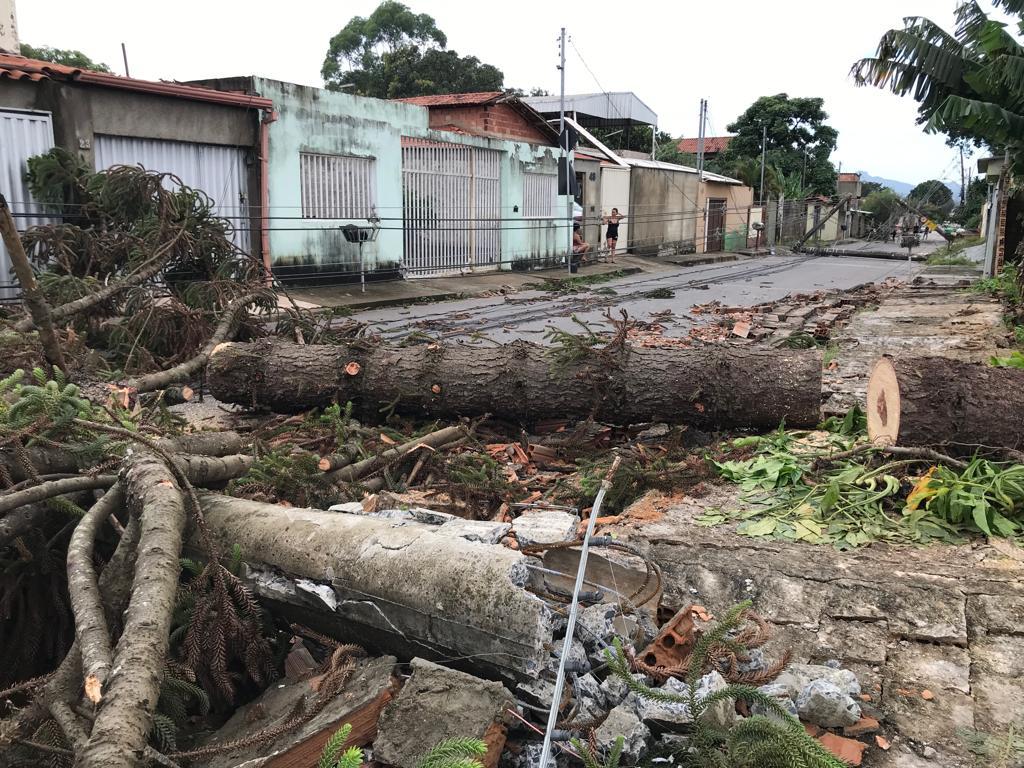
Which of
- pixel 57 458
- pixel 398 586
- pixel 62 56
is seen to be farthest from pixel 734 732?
pixel 62 56

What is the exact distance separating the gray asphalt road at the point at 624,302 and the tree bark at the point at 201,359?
152 cm

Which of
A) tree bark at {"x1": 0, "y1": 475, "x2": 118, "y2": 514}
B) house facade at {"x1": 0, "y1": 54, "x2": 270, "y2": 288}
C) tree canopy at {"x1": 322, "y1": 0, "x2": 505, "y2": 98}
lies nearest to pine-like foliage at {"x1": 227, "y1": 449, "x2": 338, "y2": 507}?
tree bark at {"x1": 0, "y1": 475, "x2": 118, "y2": 514}

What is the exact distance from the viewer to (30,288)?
17.8 feet

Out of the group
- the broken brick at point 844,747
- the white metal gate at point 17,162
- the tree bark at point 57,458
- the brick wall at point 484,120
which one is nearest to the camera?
the broken brick at point 844,747

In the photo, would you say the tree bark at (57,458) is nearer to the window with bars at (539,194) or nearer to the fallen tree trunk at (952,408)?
the fallen tree trunk at (952,408)

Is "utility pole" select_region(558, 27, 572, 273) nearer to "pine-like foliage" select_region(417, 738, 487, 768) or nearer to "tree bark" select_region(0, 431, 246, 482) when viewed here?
"tree bark" select_region(0, 431, 246, 482)

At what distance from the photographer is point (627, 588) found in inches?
136

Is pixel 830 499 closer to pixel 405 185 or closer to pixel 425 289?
pixel 425 289

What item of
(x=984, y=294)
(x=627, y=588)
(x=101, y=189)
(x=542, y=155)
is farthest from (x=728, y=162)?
(x=627, y=588)

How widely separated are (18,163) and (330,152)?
18.0 feet

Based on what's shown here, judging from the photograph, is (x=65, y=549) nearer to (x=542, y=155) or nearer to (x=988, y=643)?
(x=988, y=643)

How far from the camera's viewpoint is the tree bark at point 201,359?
670 centimetres

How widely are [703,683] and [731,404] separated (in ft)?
10.5

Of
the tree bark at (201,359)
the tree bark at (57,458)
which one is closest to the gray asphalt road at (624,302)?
the tree bark at (201,359)
